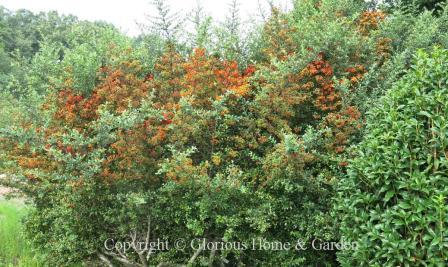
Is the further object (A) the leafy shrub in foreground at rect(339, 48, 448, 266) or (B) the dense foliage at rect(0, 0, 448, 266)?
(B) the dense foliage at rect(0, 0, 448, 266)

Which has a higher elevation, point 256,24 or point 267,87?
point 256,24

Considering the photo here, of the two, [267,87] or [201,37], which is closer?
[267,87]

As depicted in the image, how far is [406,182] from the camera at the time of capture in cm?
298

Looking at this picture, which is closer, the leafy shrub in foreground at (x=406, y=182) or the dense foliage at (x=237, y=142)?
the leafy shrub in foreground at (x=406, y=182)

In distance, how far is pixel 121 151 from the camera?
4.50m

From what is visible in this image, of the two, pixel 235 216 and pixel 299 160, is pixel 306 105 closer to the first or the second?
pixel 299 160

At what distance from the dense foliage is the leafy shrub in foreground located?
0.01 m

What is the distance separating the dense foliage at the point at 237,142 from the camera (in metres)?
3.20

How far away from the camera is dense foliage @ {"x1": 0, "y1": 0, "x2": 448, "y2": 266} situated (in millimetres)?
3201

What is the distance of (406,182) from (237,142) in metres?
2.09

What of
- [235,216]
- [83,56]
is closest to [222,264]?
[235,216]

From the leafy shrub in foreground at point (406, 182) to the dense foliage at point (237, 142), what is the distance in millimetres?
13

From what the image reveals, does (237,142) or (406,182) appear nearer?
(406,182)

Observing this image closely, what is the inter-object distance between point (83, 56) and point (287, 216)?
10.6 feet
